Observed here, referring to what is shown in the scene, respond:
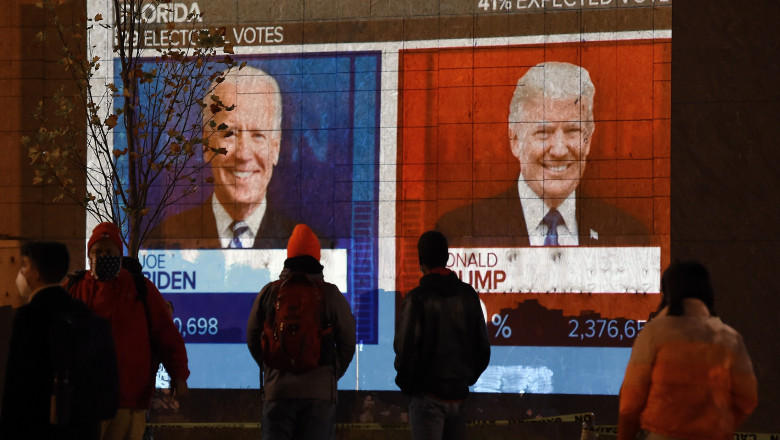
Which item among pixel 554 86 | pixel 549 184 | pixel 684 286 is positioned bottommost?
pixel 684 286

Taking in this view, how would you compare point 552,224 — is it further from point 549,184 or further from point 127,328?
point 127,328

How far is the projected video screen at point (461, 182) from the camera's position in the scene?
10.5 meters

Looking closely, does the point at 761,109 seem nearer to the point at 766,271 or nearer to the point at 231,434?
the point at 766,271

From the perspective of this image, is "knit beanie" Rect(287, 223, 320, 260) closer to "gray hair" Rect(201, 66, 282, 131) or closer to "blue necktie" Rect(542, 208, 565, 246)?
"blue necktie" Rect(542, 208, 565, 246)

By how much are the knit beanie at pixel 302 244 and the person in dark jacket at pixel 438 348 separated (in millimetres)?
715

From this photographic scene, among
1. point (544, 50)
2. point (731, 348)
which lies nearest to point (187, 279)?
point (544, 50)

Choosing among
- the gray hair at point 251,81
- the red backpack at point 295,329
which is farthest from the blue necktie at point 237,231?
the red backpack at point 295,329

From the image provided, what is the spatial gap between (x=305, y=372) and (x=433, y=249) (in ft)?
3.85

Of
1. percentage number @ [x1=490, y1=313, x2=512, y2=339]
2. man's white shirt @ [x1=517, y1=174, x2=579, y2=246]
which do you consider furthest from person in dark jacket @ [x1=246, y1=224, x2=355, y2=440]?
man's white shirt @ [x1=517, y1=174, x2=579, y2=246]

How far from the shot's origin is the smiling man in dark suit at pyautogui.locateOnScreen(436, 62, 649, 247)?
10547 mm

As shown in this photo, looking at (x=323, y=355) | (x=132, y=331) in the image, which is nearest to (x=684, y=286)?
(x=323, y=355)

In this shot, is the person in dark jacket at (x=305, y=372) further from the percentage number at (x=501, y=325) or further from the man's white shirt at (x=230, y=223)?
the man's white shirt at (x=230, y=223)

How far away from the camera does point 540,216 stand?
418 inches

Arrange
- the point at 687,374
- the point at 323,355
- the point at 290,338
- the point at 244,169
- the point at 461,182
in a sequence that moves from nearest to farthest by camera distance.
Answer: the point at 687,374, the point at 290,338, the point at 323,355, the point at 461,182, the point at 244,169
